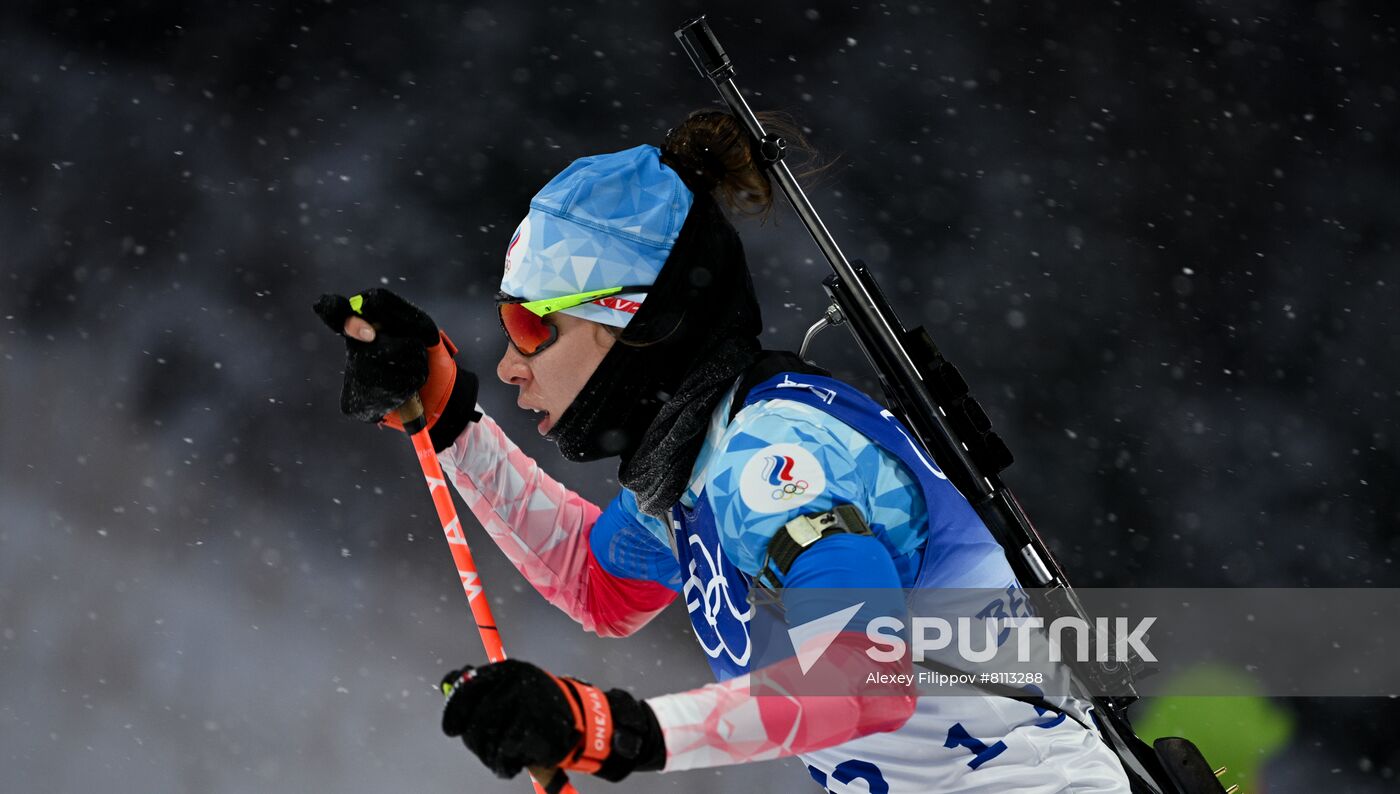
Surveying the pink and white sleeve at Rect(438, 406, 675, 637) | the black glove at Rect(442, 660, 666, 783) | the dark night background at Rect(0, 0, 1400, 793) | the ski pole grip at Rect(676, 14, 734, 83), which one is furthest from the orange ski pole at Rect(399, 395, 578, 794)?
the dark night background at Rect(0, 0, 1400, 793)

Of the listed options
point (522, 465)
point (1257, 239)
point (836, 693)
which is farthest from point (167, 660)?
point (1257, 239)

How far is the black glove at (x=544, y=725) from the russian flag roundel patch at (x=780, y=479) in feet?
1.14

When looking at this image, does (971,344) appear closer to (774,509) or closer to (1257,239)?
(1257,239)

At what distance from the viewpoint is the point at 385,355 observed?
7.86 feet

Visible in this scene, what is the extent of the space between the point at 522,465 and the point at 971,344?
2713mm

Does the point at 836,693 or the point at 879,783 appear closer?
the point at 836,693

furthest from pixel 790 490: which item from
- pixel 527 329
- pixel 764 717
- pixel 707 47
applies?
pixel 707 47

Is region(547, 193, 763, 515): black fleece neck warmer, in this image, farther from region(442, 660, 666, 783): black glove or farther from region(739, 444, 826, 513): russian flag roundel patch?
region(442, 660, 666, 783): black glove

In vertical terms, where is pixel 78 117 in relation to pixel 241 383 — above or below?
above

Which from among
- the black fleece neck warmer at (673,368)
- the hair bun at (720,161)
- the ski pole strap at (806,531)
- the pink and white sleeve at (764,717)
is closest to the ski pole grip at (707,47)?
the hair bun at (720,161)

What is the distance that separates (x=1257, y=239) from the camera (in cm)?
493

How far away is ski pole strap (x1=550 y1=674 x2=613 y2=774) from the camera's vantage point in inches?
61.0

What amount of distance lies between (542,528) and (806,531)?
114 centimetres

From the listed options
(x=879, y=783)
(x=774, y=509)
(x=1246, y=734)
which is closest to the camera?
(x=774, y=509)
